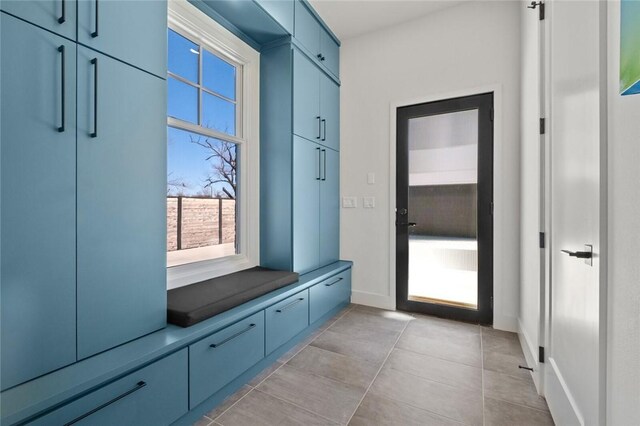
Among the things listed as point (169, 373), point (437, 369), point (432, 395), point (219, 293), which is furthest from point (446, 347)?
point (169, 373)

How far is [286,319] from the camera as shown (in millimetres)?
2166

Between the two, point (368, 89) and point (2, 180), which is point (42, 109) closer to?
point (2, 180)

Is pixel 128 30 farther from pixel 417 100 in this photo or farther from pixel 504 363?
pixel 504 363

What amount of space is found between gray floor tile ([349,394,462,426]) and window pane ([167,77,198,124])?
2.16 meters

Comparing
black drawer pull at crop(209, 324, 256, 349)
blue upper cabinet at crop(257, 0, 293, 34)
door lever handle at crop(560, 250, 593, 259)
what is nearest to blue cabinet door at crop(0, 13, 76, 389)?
black drawer pull at crop(209, 324, 256, 349)

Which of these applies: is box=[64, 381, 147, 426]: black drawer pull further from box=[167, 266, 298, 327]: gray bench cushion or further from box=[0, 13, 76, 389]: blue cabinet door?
box=[167, 266, 298, 327]: gray bench cushion

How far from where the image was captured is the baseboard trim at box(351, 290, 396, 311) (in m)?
3.12

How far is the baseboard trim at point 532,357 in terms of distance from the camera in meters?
1.72

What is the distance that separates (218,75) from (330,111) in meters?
1.24

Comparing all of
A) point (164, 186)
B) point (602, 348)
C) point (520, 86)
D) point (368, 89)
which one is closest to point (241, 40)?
point (368, 89)

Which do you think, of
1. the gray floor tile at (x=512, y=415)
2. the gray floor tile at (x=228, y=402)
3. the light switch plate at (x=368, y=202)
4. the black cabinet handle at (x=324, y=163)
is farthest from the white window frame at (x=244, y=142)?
the gray floor tile at (x=512, y=415)

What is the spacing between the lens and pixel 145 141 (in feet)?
4.59

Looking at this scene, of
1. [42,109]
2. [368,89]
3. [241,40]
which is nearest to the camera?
[42,109]

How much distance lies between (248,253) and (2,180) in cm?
174
